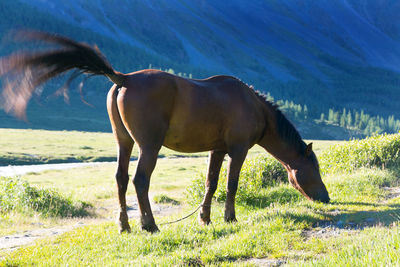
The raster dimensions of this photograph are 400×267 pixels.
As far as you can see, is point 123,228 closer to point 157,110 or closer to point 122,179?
point 122,179

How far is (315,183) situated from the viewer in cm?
992

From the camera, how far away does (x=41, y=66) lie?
756 cm

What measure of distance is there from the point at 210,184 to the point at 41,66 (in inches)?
182

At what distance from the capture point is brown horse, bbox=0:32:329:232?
7520 mm

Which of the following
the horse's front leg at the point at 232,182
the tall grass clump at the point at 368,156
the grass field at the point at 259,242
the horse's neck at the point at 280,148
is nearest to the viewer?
the grass field at the point at 259,242

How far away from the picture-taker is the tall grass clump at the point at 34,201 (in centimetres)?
1470

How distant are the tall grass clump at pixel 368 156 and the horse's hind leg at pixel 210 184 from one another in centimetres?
848

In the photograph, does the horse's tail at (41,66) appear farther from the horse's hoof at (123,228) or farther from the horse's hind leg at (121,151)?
the horse's hoof at (123,228)

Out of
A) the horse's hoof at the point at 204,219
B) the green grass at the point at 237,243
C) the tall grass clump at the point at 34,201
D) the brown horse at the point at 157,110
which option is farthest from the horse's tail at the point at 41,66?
the tall grass clump at the point at 34,201

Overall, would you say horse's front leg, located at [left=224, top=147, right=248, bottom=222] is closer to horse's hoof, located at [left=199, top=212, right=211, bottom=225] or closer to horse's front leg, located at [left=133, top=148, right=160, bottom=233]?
horse's hoof, located at [left=199, top=212, right=211, bottom=225]

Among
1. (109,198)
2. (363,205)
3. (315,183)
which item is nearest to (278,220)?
(315,183)

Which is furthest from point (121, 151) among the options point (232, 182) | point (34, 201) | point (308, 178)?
point (34, 201)

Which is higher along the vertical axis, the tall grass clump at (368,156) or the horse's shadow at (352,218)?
the tall grass clump at (368,156)

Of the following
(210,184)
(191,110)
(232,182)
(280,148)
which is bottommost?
(210,184)
